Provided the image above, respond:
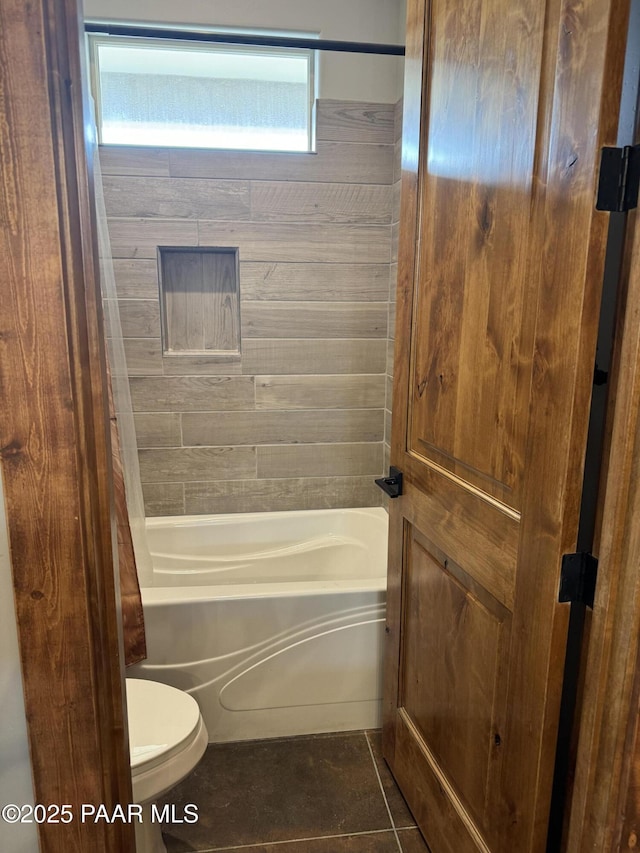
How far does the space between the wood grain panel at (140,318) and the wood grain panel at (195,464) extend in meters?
0.54

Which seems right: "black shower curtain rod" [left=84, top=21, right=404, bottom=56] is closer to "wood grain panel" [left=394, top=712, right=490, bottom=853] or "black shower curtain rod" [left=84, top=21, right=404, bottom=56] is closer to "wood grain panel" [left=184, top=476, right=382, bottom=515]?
"wood grain panel" [left=184, top=476, right=382, bottom=515]

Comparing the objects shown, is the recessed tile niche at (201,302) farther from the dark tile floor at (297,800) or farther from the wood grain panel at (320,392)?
the dark tile floor at (297,800)

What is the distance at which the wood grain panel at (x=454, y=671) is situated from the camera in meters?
1.21

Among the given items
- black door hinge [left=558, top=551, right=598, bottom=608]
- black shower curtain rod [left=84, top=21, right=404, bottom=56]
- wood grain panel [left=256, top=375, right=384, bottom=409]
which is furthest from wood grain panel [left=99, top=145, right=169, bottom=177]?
black door hinge [left=558, top=551, right=598, bottom=608]

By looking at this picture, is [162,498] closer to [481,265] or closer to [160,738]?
[160,738]

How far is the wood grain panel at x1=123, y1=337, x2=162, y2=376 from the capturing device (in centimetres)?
253

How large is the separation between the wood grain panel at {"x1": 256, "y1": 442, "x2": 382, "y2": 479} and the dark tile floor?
45.6 inches

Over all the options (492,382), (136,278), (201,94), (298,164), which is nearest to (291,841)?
(492,382)

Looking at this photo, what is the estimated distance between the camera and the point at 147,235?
7.97ft

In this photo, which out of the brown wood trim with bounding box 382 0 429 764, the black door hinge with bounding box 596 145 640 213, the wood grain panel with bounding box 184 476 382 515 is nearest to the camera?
the black door hinge with bounding box 596 145 640 213

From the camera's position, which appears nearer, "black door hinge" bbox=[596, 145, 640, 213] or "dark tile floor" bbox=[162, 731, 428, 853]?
"black door hinge" bbox=[596, 145, 640, 213]

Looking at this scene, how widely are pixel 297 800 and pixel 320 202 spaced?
7.50ft

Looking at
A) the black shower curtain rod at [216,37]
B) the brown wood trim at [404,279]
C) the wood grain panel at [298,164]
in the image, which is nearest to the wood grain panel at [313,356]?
the wood grain panel at [298,164]

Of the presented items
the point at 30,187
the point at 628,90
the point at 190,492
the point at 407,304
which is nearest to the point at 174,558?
the point at 190,492
